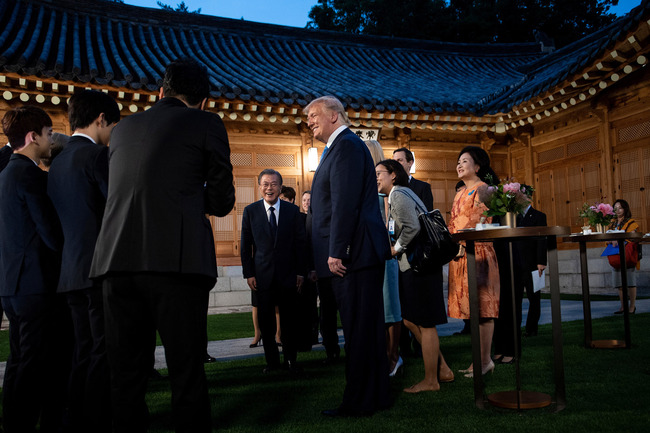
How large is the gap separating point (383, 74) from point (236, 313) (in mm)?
7563

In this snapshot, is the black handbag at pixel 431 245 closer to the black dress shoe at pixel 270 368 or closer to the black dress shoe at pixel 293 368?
the black dress shoe at pixel 293 368

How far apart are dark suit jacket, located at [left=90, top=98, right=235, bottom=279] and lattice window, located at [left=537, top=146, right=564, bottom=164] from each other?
1074 cm

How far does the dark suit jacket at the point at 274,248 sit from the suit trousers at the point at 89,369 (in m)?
2.18

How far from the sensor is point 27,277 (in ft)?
9.46

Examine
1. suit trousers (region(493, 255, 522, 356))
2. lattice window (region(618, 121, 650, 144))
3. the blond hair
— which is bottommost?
suit trousers (region(493, 255, 522, 356))

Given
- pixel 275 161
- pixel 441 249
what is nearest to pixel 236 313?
pixel 275 161

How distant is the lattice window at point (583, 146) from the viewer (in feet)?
35.2

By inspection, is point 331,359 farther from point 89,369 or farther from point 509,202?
point 89,369

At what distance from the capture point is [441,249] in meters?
3.64

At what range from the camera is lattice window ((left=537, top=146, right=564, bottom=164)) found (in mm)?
11570

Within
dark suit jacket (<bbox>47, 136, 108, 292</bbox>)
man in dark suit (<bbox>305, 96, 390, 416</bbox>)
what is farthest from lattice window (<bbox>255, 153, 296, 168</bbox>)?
dark suit jacket (<bbox>47, 136, 108, 292</bbox>)

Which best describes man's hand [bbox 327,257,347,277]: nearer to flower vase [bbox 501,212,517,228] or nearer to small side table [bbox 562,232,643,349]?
flower vase [bbox 501,212,517,228]

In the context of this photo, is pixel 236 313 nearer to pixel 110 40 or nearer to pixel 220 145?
pixel 110 40

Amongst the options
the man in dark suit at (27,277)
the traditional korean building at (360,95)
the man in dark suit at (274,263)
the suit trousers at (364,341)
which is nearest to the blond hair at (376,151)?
the man in dark suit at (274,263)
